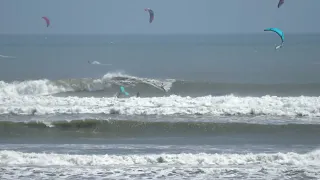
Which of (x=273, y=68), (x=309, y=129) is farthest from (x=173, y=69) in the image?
(x=309, y=129)

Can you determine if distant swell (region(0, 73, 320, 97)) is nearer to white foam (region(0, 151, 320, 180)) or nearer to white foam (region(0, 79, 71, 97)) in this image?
white foam (region(0, 79, 71, 97))

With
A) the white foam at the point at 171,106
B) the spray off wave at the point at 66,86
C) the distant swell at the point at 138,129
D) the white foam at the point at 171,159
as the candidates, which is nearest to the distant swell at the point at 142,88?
the spray off wave at the point at 66,86

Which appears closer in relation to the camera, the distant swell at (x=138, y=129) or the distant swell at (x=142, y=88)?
the distant swell at (x=138, y=129)

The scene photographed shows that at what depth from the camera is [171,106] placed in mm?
22438

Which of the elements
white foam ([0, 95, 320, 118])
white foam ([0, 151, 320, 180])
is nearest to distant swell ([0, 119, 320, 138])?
white foam ([0, 95, 320, 118])

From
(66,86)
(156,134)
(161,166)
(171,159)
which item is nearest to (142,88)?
(66,86)

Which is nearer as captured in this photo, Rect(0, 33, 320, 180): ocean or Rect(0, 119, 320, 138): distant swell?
Rect(0, 33, 320, 180): ocean

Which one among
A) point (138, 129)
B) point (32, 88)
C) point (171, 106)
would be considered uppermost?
point (32, 88)

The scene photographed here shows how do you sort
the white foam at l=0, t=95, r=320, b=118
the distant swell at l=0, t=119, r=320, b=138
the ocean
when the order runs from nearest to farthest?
the ocean
the distant swell at l=0, t=119, r=320, b=138
the white foam at l=0, t=95, r=320, b=118

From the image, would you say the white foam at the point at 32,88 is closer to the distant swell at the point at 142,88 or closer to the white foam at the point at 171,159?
the distant swell at the point at 142,88

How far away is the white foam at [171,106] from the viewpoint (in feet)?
69.9

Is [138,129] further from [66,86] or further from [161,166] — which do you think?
[66,86]

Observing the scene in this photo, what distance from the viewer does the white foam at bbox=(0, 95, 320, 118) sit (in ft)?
69.9

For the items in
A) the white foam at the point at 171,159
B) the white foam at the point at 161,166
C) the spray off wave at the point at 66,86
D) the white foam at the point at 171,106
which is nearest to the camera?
the white foam at the point at 161,166
